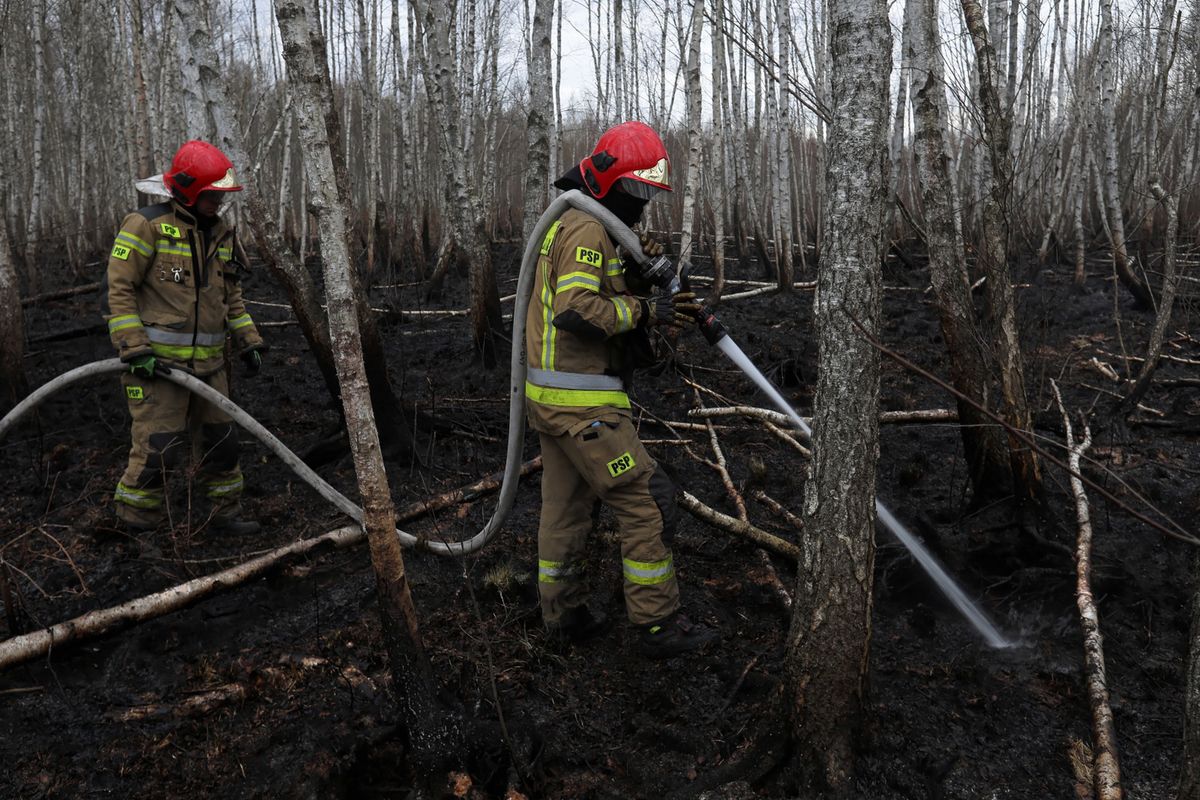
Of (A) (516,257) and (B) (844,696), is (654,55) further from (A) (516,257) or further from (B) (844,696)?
(B) (844,696)

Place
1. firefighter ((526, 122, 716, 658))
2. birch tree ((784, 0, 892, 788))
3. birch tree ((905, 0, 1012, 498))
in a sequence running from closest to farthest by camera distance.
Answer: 1. birch tree ((784, 0, 892, 788))
2. firefighter ((526, 122, 716, 658))
3. birch tree ((905, 0, 1012, 498))

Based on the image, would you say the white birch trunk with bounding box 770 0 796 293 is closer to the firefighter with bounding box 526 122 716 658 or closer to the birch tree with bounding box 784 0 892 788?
the firefighter with bounding box 526 122 716 658

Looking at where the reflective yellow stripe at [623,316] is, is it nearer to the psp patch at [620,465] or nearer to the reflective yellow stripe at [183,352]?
the psp patch at [620,465]

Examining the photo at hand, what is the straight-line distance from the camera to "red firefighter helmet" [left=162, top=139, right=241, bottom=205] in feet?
13.7

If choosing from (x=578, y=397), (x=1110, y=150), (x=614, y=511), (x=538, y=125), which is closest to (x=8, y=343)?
(x=538, y=125)

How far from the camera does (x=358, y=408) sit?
257 cm

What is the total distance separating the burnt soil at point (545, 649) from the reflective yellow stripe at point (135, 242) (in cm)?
151

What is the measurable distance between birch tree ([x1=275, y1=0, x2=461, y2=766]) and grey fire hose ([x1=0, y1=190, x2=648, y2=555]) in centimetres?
57

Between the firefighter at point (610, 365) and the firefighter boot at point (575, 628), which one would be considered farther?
the firefighter boot at point (575, 628)

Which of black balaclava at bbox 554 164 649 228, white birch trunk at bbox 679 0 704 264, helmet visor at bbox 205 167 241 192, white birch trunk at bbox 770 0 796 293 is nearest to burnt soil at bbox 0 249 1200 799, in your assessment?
black balaclava at bbox 554 164 649 228

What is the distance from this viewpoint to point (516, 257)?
594 inches

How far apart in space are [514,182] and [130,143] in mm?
26527

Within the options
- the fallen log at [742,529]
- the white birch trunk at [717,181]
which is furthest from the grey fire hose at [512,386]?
the white birch trunk at [717,181]

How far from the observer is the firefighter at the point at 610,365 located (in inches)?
125
